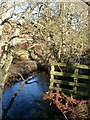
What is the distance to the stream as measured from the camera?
6235mm

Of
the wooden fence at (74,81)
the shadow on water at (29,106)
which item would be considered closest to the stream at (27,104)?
the shadow on water at (29,106)

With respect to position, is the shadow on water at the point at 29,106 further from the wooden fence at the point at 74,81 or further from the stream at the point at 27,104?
the wooden fence at the point at 74,81

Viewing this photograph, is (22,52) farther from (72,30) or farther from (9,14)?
(72,30)

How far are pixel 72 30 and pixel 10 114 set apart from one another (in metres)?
4.35

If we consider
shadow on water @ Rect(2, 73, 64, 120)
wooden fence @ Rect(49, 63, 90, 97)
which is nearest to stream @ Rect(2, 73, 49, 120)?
shadow on water @ Rect(2, 73, 64, 120)

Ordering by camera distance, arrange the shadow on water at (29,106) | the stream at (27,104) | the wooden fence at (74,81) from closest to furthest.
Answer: the wooden fence at (74,81) → the shadow on water at (29,106) → the stream at (27,104)

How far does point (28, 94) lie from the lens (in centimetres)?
846

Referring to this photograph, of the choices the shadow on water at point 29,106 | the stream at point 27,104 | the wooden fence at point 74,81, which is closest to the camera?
the wooden fence at point 74,81

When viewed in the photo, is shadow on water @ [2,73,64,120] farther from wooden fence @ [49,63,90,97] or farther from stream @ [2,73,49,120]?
wooden fence @ [49,63,90,97]

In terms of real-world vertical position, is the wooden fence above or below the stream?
above

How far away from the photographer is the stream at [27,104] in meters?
6.24

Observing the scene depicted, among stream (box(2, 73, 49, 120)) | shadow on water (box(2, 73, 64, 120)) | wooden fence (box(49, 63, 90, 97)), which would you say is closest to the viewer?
wooden fence (box(49, 63, 90, 97))

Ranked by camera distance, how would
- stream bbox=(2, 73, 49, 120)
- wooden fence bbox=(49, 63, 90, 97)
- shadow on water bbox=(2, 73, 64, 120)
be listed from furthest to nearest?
stream bbox=(2, 73, 49, 120)
shadow on water bbox=(2, 73, 64, 120)
wooden fence bbox=(49, 63, 90, 97)

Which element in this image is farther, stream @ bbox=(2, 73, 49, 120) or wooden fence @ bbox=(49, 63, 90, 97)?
stream @ bbox=(2, 73, 49, 120)
